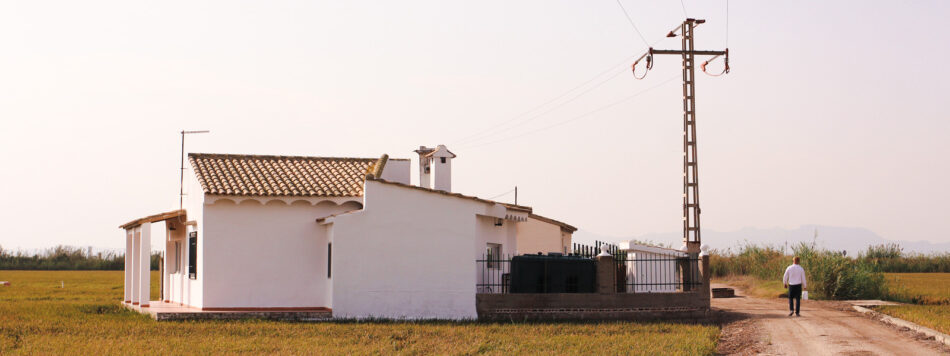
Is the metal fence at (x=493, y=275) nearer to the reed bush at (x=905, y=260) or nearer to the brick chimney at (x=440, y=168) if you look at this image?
the brick chimney at (x=440, y=168)

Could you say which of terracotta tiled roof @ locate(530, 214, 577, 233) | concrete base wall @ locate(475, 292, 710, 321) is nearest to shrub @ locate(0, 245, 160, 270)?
terracotta tiled roof @ locate(530, 214, 577, 233)

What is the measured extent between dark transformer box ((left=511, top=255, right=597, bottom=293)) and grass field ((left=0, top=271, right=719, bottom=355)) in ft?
7.11

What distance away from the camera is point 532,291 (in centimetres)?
2245

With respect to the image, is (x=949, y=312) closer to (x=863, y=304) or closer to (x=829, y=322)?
(x=863, y=304)

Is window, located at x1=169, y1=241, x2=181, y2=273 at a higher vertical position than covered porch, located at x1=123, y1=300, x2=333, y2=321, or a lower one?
higher

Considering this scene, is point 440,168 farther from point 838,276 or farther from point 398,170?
point 838,276

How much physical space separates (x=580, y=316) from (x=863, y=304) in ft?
25.8

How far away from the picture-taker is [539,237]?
34.1m

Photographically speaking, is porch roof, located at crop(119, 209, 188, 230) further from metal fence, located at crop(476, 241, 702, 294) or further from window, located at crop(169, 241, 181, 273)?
metal fence, located at crop(476, 241, 702, 294)

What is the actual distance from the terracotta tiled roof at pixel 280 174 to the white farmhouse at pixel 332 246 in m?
0.05

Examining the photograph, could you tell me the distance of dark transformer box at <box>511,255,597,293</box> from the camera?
73.6 ft

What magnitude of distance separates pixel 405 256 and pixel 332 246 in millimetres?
1618

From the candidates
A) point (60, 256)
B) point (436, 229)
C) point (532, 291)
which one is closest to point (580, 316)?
point (532, 291)

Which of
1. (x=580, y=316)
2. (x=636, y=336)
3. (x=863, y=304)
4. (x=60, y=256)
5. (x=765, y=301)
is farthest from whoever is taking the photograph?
(x=60, y=256)
